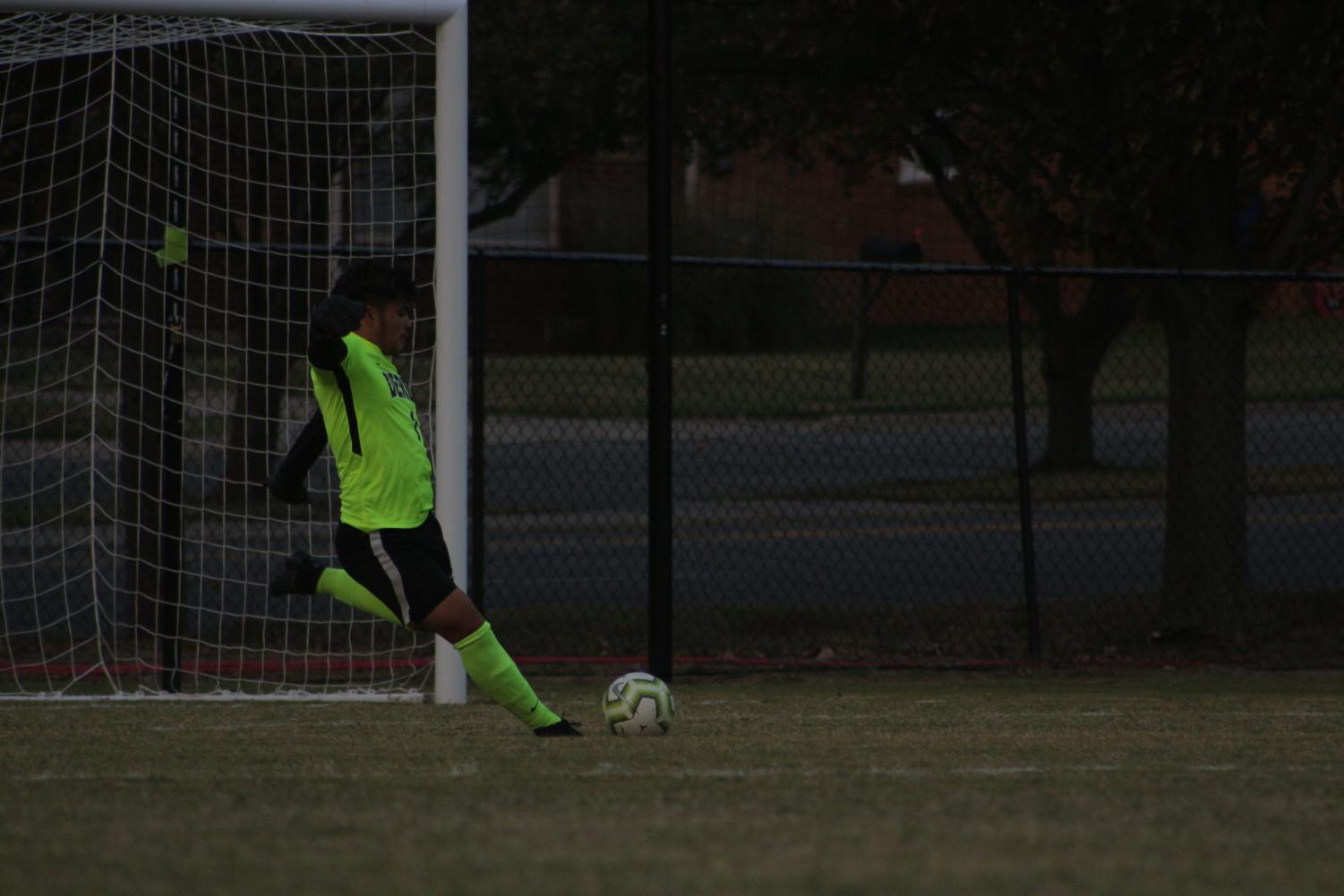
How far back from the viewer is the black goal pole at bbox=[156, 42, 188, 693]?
28.4ft

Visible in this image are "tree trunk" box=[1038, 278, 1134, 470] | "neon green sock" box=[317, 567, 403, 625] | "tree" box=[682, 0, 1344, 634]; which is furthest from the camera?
"tree trunk" box=[1038, 278, 1134, 470]

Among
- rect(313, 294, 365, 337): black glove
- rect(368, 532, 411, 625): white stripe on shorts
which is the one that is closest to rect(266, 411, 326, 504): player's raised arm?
rect(368, 532, 411, 625): white stripe on shorts

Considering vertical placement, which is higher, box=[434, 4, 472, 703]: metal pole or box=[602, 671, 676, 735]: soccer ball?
box=[434, 4, 472, 703]: metal pole

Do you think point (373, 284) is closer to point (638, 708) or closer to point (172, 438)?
point (638, 708)

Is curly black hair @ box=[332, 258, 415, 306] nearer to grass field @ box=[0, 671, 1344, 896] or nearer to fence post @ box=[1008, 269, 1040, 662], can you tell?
grass field @ box=[0, 671, 1344, 896]

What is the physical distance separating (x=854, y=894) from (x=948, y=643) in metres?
7.33

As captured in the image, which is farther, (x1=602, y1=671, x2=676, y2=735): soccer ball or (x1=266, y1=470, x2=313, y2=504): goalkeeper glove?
(x1=266, y1=470, x2=313, y2=504): goalkeeper glove

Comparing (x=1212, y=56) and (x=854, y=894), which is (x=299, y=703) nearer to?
(x=854, y=894)

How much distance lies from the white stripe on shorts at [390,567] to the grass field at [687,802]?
1.68 feet

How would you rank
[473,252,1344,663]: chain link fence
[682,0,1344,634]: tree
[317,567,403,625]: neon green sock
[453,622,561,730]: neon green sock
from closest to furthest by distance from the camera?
[453,622,561,730]: neon green sock
[317,567,403,625]: neon green sock
[682,0,1344,634]: tree
[473,252,1344,663]: chain link fence

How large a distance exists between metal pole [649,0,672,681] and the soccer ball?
2103 mm

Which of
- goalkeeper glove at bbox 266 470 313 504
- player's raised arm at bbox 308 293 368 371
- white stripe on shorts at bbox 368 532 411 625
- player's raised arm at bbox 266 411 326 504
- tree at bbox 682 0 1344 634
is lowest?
white stripe on shorts at bbox 368 532 411 625

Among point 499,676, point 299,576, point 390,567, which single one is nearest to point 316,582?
point 299,576

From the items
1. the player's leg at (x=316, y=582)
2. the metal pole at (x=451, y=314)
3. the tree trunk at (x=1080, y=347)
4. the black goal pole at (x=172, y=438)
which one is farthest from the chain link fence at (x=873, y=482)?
the player's leg at (x=316, y=582)
